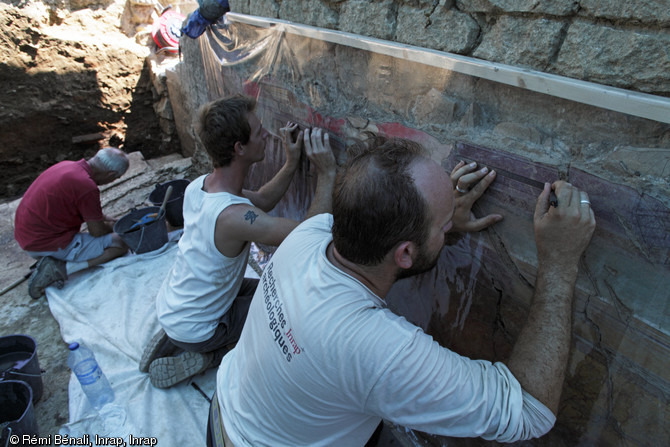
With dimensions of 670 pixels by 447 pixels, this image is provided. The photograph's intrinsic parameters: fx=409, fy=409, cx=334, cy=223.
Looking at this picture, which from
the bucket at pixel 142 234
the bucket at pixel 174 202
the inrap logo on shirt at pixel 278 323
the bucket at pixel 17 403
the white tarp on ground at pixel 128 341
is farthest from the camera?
the bucket at pixel 174 202

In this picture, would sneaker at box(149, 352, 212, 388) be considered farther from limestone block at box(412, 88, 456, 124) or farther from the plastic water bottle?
limestone block at box(412, 88, 456, 124)

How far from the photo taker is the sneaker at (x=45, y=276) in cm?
351

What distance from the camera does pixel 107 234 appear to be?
3.98 metres

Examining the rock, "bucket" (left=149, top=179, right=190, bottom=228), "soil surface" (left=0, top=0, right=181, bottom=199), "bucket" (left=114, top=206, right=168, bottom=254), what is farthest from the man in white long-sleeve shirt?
"soil surface" (left=0, top=0, right=181, bottom=199)

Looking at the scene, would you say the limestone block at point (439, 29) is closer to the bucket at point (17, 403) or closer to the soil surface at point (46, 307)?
the bucket at point (17, 403)

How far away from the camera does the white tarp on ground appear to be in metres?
2.43

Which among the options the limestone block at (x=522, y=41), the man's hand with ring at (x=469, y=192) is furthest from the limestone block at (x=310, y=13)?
the man's hand with ring at (x=469, y=192)

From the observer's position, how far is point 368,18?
1.93 meters

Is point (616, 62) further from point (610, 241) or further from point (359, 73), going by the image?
point (359, 73)

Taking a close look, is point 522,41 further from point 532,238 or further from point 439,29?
point 532,238

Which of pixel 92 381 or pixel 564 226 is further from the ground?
pixel 564 226

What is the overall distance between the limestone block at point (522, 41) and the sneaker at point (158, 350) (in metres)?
2.46

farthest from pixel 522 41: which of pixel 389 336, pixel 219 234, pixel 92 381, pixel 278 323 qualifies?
pixel 92 381

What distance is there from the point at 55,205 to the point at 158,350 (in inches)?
70.5
